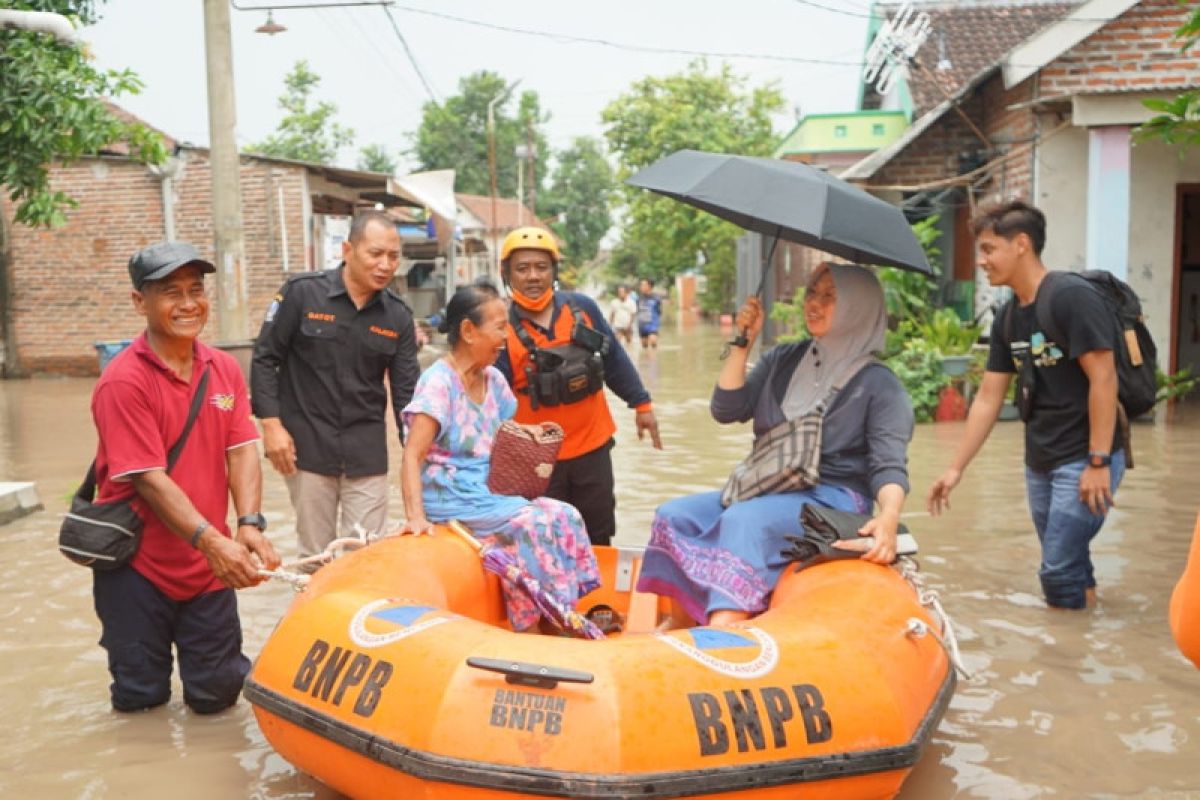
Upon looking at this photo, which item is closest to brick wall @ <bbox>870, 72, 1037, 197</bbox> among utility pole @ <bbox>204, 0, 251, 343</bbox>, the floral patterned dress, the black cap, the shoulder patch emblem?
utility pole @ <bbox>204, 0, 251, 343</bbox>

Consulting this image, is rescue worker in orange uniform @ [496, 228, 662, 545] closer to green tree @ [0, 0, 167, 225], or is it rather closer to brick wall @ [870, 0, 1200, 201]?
green tree @ [0, 0, 167, 225]

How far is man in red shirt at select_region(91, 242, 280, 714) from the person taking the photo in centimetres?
388

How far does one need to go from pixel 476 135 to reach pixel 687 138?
22.9 m

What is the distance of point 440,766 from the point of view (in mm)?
3021

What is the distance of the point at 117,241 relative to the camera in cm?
1756

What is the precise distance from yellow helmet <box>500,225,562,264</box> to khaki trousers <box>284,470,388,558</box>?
3.64ft

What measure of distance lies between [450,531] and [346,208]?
17.4m

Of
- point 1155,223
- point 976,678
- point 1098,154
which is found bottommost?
point 976,678

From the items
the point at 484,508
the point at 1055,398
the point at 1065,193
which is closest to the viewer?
the point at 484,508

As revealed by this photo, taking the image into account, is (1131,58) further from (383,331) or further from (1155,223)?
(383,331)

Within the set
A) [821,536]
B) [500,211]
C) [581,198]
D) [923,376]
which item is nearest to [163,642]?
[821,536]

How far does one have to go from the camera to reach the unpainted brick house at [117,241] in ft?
55.5

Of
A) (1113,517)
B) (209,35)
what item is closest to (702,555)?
(1113,517)

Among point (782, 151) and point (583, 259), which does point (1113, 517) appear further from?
point (583, 259)
